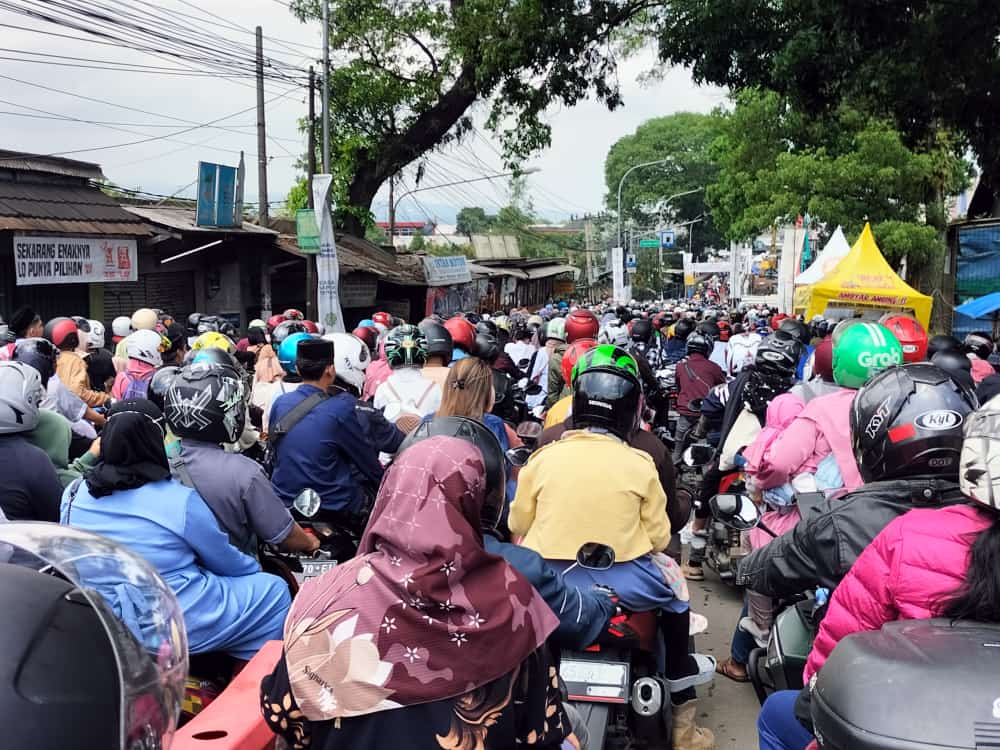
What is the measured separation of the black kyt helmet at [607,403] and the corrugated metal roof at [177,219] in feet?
46.1

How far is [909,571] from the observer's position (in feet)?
7.53

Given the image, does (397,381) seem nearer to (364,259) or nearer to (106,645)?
(106,645)

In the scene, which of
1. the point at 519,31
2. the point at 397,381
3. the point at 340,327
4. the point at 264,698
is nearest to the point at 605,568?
the point at 264,698

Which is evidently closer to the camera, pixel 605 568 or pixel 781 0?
pixel 605 568

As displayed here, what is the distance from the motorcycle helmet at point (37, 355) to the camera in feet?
22.9

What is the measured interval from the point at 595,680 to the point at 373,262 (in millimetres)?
22354

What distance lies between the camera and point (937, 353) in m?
7.14

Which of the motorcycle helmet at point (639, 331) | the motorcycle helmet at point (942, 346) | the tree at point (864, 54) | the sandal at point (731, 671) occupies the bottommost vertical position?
the sandal at point (731, 671)

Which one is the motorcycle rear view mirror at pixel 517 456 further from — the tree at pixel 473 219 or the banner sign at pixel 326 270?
the tree at pixel 473 219

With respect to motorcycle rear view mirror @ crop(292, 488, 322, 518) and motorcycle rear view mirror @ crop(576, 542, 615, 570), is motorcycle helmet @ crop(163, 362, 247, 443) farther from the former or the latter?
motorcycle rear view mirror @ crop(576, 542, 615, 570)

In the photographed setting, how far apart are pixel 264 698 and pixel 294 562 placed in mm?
2317

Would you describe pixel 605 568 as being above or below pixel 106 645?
below

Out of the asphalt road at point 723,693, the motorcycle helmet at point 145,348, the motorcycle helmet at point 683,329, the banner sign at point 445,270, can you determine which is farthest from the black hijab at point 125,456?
the banner sign at point 445,270

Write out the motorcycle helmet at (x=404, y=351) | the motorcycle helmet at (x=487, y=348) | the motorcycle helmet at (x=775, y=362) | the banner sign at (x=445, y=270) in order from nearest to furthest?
1. the motorcycle helmet at (x=404, y=351)
2. the motorcycle helmet at (x=775, y=362)
3. the motorcycle helmet at (x=487, y=348)
4. the banner sign at (x=445, y=270)
